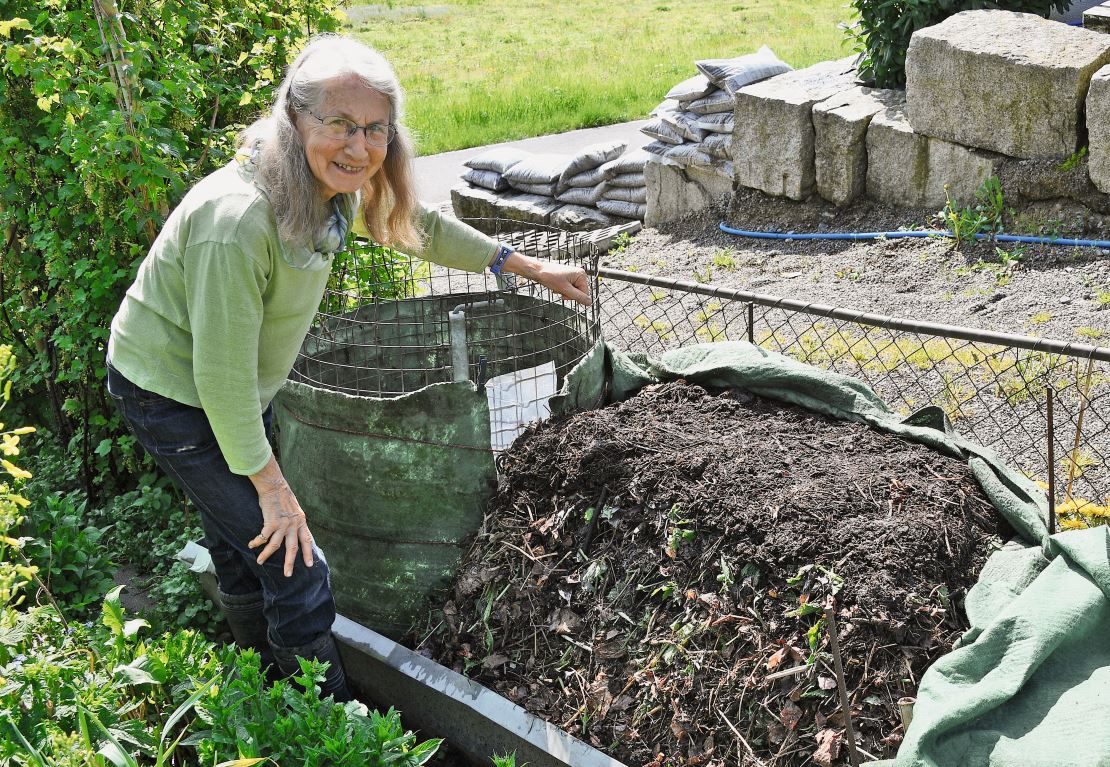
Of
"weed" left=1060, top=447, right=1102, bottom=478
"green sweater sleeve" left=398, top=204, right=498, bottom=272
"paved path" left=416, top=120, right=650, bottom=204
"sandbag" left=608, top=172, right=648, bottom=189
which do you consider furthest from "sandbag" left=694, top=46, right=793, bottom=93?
"green sweater sleeve" left=398, top=204, right=498, bottom=272

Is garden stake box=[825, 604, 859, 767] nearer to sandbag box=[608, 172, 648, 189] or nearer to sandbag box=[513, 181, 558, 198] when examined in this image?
sandbag box=[608, 172, 648, 189]

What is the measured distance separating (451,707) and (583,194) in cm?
606

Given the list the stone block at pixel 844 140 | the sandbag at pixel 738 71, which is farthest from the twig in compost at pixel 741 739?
the sandbag at pixel 738 71

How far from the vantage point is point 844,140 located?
6.35m

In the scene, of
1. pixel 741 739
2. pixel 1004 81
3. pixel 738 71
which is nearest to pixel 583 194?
pixel 738 71

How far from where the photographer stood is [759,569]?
254cm

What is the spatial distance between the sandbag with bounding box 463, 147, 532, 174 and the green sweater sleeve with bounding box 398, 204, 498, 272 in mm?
5886

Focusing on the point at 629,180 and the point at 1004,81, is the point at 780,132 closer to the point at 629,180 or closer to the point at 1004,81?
the point at 1004,81

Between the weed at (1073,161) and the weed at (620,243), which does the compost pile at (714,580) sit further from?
the weed at (620,243)

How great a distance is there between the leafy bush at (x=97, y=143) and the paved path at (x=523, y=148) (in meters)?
5.67

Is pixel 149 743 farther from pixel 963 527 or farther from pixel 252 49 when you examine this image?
pixel 252 49

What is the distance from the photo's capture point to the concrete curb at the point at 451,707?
2.46 m

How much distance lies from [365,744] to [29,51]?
2.45 meters

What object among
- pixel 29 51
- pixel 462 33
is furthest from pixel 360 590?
pixel 462 33
